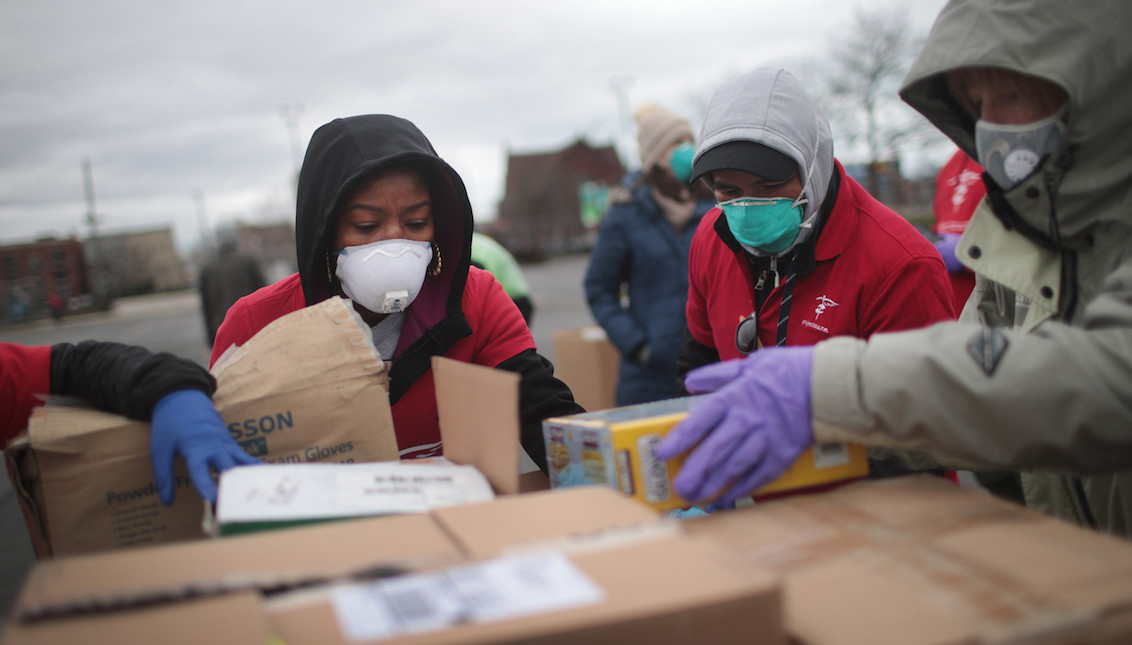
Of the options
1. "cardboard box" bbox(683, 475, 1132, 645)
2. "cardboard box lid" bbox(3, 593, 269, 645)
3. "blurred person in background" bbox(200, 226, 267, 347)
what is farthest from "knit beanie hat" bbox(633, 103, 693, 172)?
"blurred person in background" bbox(200, 226, 267, 347)

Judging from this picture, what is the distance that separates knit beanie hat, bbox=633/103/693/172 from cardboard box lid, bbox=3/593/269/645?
11.5 feet

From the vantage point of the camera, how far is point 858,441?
1326 mm

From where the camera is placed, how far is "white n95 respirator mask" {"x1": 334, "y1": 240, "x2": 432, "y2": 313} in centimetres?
195

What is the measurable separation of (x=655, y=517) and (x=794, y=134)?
135cm

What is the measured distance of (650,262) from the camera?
396cm

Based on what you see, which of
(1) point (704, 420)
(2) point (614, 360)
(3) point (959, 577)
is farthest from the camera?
(2) point (614, 360)

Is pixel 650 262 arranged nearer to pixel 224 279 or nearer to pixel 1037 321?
pixel 1037 321

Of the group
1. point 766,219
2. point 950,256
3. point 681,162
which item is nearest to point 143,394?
point 766,219

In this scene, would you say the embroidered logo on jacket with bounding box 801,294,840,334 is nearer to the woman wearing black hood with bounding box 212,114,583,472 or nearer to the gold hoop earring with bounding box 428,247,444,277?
the woman wearing black hood with bounding box 212,114,583,472

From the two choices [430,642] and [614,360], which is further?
[614,360]

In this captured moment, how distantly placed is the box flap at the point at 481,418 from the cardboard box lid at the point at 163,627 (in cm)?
53

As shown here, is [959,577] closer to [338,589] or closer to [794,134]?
[338,589]

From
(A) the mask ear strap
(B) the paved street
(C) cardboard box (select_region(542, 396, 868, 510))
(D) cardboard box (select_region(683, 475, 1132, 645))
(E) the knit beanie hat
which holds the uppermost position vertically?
(E) the knit beanie hat

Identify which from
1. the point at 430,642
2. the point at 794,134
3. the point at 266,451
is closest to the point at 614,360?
the point at 794,134
